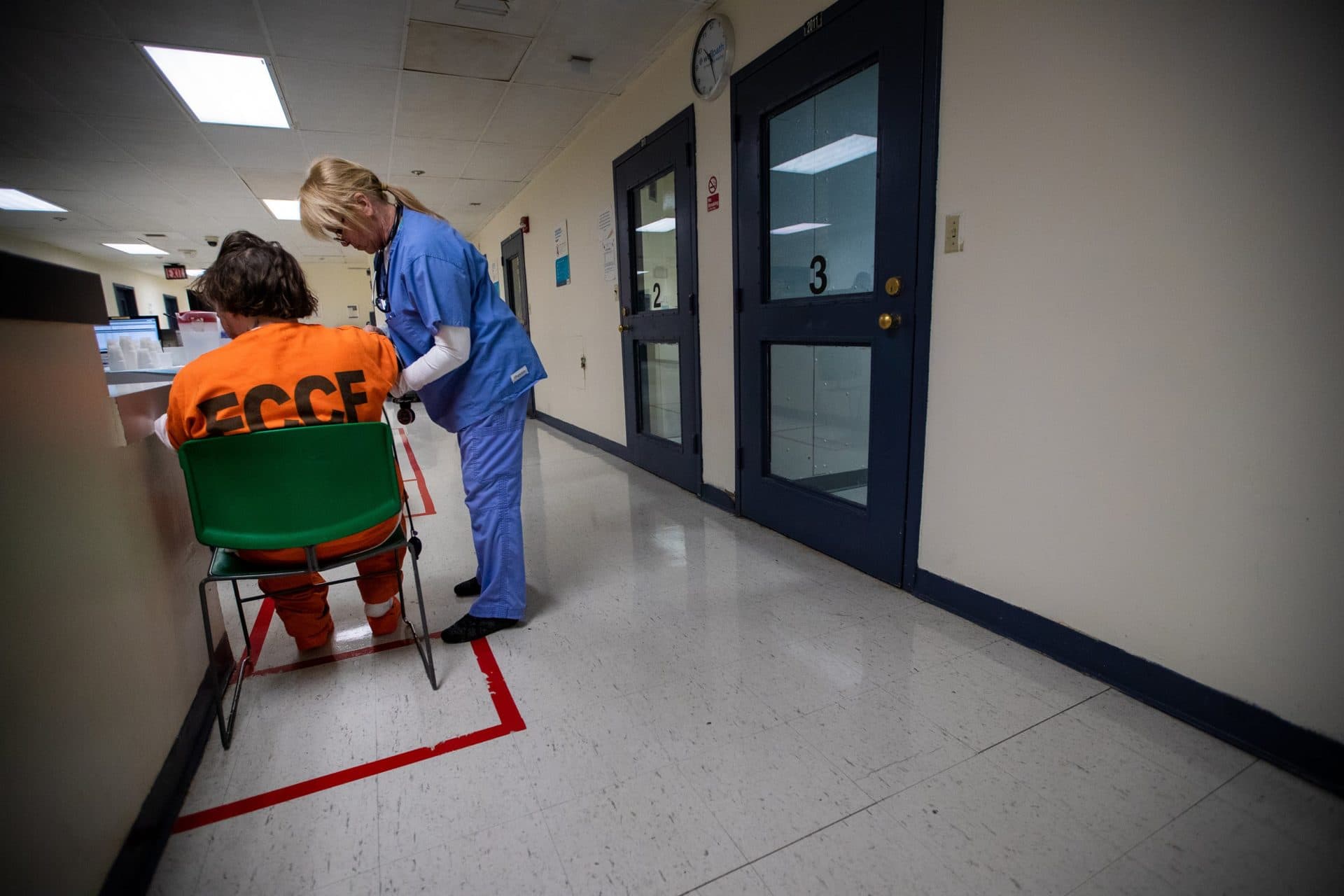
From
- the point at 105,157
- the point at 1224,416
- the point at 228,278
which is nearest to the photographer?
the point at 1224,416

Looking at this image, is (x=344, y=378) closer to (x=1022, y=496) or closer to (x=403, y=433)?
(x=1022, y=496)

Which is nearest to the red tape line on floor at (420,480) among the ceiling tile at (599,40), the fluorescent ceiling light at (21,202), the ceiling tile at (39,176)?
the ceiling tile at (599,40)

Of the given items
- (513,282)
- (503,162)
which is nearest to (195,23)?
(503,162)

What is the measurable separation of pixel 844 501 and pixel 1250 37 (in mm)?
1627

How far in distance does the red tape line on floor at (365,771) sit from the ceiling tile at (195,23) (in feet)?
10.00

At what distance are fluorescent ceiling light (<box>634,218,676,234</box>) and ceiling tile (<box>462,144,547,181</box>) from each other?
5.12 feet

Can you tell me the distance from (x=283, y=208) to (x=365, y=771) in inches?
280

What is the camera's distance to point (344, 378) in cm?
146

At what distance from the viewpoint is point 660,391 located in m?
3.95

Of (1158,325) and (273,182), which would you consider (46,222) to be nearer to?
(273,182)

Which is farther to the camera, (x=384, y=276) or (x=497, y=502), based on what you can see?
(x=497, y=502)

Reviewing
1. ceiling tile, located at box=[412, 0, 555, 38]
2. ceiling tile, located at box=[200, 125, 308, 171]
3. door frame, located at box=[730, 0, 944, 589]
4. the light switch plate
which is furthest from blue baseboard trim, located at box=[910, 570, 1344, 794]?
ceiling tile, located at box=[200, 125, 308, 171]

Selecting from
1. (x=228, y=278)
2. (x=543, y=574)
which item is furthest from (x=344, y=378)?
(x=543, y=574)

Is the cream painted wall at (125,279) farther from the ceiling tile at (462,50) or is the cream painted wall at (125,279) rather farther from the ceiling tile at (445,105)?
the ceiling tile at (462,50)
